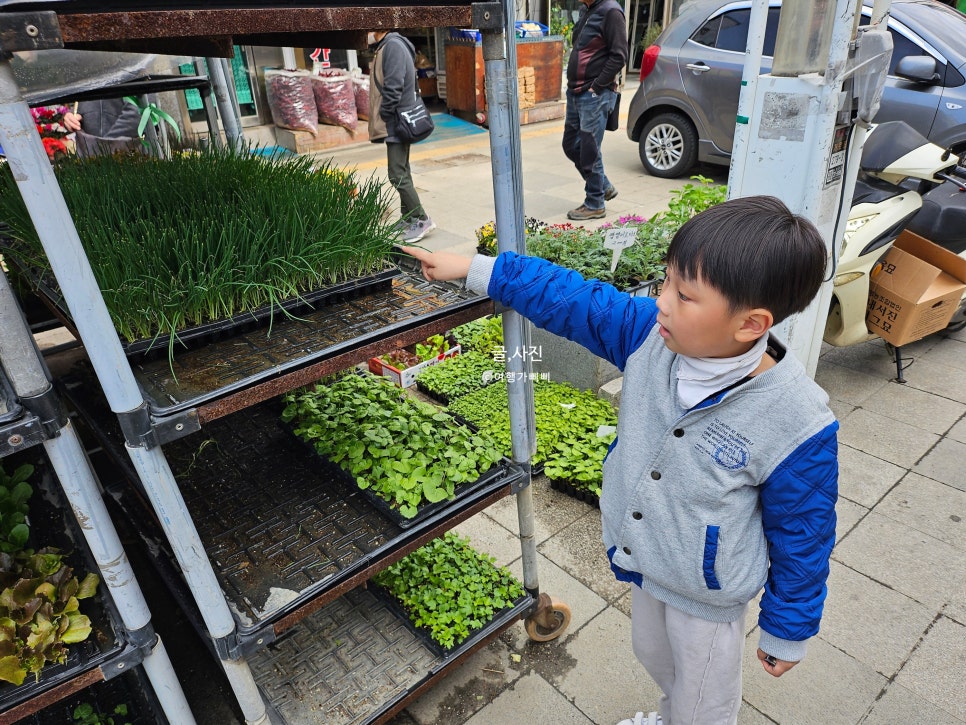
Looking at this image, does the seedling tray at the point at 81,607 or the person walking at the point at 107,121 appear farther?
the person walking at the point at 107,121

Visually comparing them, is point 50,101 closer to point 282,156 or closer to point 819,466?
point 282,156

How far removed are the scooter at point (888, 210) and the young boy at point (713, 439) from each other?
2.59 meters

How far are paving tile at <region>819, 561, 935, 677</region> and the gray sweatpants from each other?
3.36 ft

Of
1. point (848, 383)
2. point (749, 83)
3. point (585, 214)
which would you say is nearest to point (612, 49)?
A: point (585, 214)

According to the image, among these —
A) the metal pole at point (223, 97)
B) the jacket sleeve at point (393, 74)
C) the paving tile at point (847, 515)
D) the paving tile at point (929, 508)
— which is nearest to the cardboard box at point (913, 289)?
the paving tile at point (929, 508)

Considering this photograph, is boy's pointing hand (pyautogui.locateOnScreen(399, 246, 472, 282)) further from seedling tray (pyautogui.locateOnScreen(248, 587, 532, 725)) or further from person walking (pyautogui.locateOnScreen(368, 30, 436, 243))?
person walking (pyautogui.locateOnScreen(368, 30, 436, 243))

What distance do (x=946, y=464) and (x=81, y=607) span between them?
3.90 metres

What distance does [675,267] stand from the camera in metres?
1.35

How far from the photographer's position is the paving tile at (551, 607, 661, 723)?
2297 millimetres

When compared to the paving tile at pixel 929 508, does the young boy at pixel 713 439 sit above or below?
above

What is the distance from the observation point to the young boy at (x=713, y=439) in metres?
1.29

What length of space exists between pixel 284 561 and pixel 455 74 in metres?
11.1

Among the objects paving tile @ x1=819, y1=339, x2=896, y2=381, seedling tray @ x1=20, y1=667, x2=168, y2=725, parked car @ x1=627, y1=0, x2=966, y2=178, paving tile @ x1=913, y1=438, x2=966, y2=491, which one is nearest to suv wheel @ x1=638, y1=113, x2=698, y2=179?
parked car @ x1=627, y1=0, x2=966, y2=178

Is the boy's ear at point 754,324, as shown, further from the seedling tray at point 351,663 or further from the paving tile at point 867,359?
the paving tile at point 867,359
